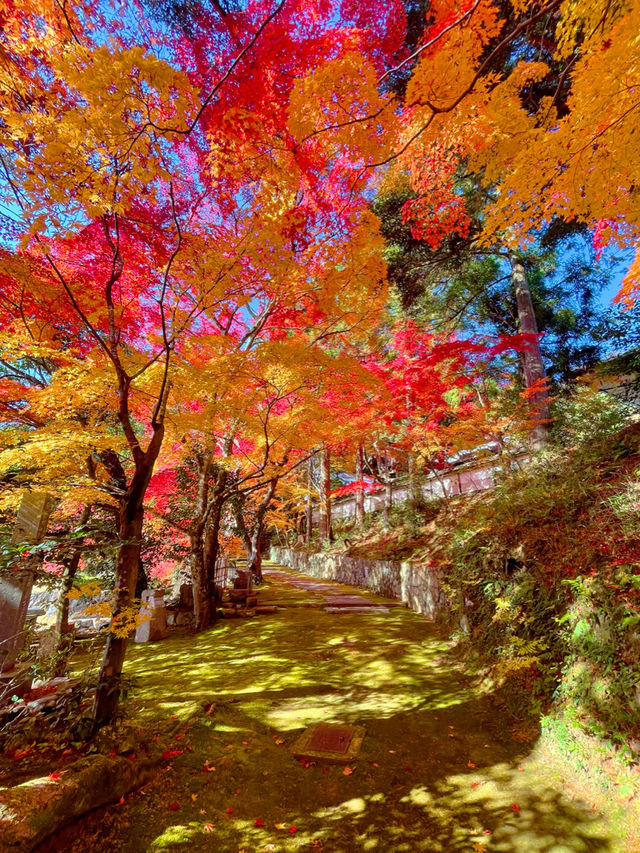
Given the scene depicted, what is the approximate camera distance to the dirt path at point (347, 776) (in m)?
2.67

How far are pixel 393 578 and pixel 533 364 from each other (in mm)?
8037

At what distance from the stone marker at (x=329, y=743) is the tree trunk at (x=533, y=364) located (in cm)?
891

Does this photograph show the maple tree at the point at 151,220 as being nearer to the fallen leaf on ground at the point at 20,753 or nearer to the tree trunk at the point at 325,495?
the fallen leaf on ground at the point at 20,753

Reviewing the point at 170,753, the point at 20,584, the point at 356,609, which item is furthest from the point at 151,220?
the point at 356,609

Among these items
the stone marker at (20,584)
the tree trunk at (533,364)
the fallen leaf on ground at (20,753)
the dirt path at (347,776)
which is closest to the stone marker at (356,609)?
the dirt path at (347,776)

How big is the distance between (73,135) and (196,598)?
8.88m

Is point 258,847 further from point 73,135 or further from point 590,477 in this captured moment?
point 73,135

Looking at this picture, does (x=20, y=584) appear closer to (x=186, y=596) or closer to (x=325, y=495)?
(x=186, y=596)

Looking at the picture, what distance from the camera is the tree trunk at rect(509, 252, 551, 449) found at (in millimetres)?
10586

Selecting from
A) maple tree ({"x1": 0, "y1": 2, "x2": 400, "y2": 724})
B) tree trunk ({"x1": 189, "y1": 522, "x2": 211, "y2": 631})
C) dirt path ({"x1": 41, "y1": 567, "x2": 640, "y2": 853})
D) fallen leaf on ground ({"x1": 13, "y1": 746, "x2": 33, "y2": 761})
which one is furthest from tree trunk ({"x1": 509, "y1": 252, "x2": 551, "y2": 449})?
fallen leaf on ground ({"x1": 13, "y1": 746, "x2": 33, "y2": 761})

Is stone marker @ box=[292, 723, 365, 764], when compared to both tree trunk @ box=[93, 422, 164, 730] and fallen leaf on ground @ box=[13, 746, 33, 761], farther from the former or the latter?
fallen leaf on ground @ box=[13, 746, 33, 761]

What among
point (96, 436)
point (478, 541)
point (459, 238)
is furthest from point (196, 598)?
point (459, 238)

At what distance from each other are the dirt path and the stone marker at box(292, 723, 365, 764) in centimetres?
9

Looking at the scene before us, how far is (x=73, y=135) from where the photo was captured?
373 centimetres
